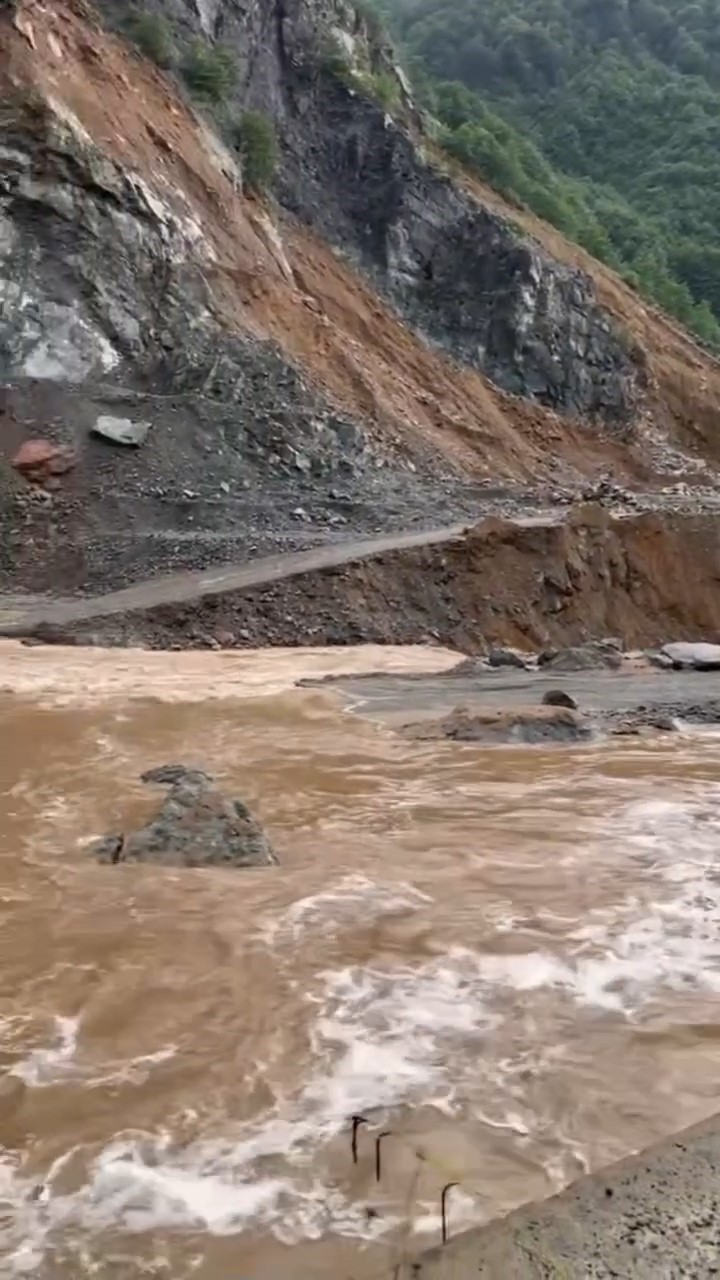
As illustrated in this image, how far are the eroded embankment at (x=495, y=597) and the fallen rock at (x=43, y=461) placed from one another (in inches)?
259

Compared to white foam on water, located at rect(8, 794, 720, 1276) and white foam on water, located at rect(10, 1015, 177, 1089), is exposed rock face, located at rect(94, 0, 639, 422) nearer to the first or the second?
white foam on water, located at rect(8, 794, 720, 1276)

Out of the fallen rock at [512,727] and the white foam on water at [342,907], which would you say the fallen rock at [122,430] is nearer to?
the fallen rock at [512,727]

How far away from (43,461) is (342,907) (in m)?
19.5

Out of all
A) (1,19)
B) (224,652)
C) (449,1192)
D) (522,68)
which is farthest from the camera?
(522,68)

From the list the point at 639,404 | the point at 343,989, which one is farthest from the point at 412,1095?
the point at 639,404

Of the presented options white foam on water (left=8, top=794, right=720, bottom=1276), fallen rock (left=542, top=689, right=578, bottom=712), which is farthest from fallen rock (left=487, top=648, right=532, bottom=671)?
white foam on water (left=8, top=794, right=720, bottom=1276)

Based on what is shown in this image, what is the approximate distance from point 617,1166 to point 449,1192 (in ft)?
1.95

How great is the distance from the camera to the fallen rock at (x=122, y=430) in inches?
981

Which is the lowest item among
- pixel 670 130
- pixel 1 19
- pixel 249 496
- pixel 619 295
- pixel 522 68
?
pixel 249 496

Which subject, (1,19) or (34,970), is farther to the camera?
(1,19)

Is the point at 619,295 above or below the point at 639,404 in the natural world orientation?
above

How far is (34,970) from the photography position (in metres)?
6.12

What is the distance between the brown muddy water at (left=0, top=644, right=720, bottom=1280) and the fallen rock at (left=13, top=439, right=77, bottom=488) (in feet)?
49.4

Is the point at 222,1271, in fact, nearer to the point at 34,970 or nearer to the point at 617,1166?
the point at 617,1166
